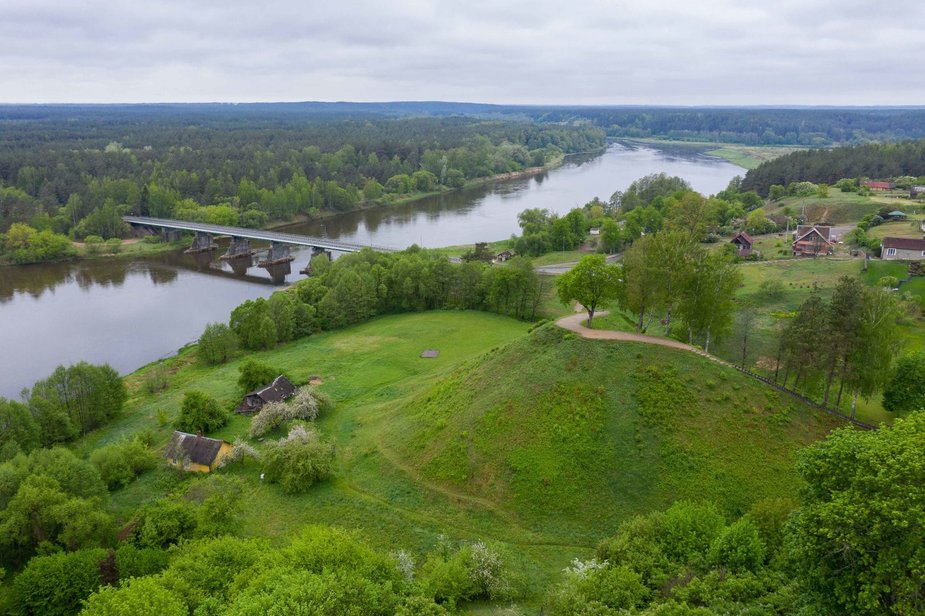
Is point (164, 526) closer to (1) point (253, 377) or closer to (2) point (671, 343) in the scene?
(1) point (253, 377)

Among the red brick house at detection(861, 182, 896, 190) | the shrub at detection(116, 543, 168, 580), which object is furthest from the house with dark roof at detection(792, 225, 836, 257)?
the shrub at detection(116, 543, 168, 580)

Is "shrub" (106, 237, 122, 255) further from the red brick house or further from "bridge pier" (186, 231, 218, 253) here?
the red brick house

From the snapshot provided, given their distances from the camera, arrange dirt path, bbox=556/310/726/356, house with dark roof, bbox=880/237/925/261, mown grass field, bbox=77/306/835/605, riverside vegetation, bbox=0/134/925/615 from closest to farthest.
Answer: riverside vegetation, bbox=0/134/925/615
mown grass field, bbox=77/306/835/605
dirt path, bbox=556/310/726/356
house with dark roof, bbox=880/237/925/261

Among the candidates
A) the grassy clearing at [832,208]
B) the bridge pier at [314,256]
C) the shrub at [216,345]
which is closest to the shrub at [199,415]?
the shrub at [216,345]

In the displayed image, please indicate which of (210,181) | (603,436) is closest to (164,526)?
(603,436)

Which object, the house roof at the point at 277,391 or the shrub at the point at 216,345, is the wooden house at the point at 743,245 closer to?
the house roof at the point at 277,391

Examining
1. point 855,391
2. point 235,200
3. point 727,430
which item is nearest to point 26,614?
point 727,430
